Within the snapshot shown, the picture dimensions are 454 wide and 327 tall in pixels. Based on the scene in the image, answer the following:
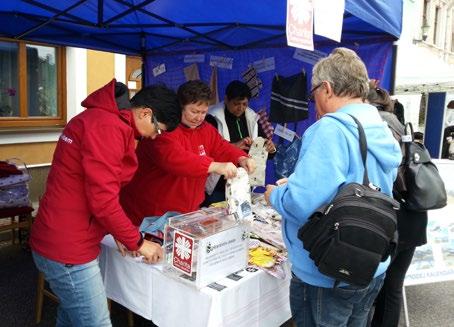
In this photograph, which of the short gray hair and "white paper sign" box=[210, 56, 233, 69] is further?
"white paper sign" box=[210, 56, 233, 69]

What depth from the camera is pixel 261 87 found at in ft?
13.1

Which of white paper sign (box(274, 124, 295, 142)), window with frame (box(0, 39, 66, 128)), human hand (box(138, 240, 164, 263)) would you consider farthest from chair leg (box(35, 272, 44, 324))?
window with frame (box(0, 39, 66, 128))


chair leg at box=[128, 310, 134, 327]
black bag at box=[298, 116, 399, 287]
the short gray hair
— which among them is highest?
the short gray hair

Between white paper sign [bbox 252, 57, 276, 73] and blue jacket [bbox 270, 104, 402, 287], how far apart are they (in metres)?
2.47

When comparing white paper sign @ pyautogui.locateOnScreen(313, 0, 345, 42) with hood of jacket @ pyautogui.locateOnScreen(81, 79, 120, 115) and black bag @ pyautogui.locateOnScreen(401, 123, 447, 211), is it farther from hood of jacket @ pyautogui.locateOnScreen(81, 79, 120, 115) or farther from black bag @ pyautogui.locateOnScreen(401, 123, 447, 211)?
hood of jacket @ pyautogui.locateOnScreen(81, 79, 120, 115)

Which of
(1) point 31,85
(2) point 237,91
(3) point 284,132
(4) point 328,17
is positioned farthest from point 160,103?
Answer: (1) point 31,85

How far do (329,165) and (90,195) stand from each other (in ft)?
2.74

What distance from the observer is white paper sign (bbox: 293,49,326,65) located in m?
3.46

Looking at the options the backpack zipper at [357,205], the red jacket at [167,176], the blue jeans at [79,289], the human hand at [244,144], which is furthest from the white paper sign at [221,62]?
the backpack zipper at [357,205]

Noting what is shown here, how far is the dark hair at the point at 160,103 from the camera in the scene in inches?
65.9

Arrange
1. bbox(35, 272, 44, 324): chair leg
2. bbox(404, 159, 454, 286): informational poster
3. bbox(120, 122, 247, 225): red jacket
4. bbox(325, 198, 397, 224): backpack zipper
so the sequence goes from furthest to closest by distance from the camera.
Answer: bbox(404, 159, 454, 286): informational poster
bbox(35, 272, 44, 324): chair leg
bbox(120, 122, 247, 225): red jacket
bbox(325, 198, 397, 224): backpack zipper

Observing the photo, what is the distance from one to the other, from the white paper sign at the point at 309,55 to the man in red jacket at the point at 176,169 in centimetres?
162

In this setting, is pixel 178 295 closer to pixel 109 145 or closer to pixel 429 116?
pixel 109 145

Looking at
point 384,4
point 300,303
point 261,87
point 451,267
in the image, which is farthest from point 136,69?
point 300,303
